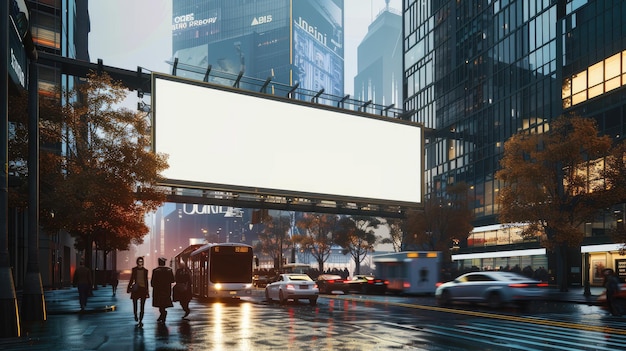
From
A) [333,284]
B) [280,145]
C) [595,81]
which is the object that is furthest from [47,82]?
[595,81]

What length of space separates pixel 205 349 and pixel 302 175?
117 feet

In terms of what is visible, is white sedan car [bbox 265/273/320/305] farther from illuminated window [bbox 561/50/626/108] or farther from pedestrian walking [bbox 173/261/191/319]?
illuminated window [bbox 561/50/626/108]

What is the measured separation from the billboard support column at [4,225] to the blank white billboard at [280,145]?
78.9ft

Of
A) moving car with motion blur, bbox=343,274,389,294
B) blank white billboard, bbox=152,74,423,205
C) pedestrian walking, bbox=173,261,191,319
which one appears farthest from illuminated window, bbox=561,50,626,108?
pedestrian walking, bbox=173,261,191,319

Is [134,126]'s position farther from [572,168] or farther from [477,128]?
[477,128]

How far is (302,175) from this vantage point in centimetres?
4800

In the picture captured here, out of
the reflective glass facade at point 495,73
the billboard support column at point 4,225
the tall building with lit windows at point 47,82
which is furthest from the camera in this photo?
the reflective glass facade at point 495,73

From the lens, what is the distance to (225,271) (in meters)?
34.4

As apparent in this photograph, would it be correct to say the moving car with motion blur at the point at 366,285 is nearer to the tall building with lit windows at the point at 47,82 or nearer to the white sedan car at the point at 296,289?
the white sedan car at the point at 296,289

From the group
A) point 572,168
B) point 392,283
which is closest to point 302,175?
point 392,283

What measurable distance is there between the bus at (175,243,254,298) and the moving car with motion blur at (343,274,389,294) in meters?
11.2

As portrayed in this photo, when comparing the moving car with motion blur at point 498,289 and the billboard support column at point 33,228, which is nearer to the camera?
the billboard support column at point 33,228

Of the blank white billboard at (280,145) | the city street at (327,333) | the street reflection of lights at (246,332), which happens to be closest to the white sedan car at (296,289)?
the city street at (327,333)

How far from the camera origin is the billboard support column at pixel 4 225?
1428 cm
